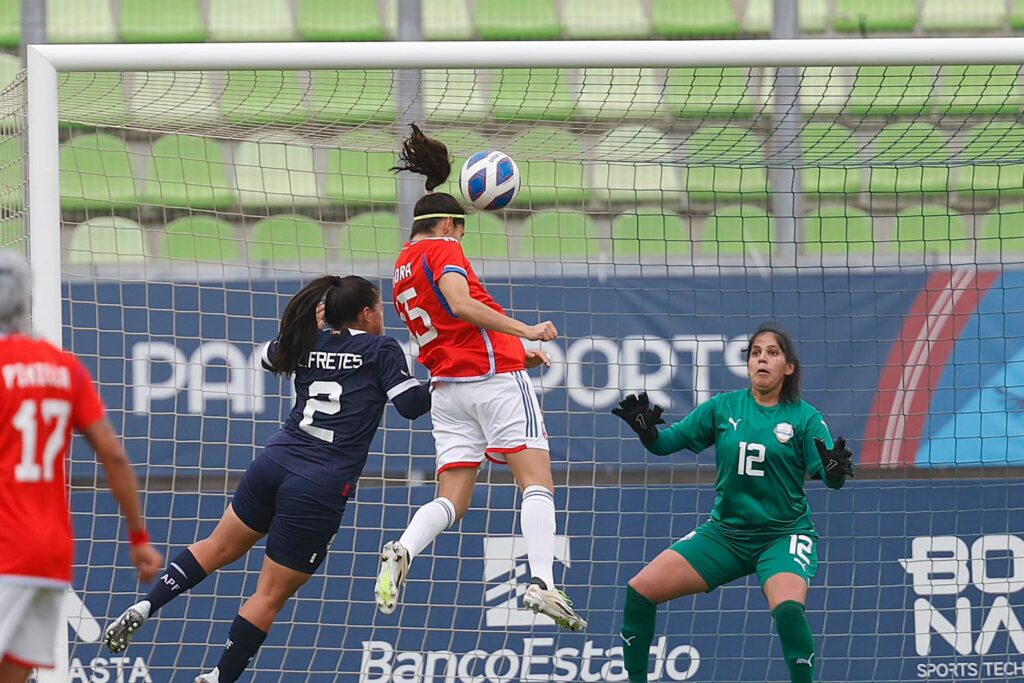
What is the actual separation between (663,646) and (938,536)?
5.18 ft

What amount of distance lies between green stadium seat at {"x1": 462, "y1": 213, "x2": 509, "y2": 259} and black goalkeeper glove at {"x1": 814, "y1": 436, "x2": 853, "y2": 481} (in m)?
3.02

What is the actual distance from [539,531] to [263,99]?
11.9ft

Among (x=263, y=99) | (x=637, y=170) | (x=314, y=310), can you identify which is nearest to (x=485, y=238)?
(x=637, y=170)

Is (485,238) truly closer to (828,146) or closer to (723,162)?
(723,162)

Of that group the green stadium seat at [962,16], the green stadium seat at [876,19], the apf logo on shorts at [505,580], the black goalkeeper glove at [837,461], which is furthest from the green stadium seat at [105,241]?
the green stadium seat at [962,16]

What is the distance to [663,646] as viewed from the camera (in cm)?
730

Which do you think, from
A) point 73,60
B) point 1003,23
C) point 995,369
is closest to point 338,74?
point 73,60

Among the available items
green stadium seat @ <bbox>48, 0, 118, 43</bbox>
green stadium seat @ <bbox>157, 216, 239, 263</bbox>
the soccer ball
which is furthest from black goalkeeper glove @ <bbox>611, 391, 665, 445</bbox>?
green stadium seat @ <bbox>48, 0, 118, 43</bbox>

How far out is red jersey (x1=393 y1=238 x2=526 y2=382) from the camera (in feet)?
17.0

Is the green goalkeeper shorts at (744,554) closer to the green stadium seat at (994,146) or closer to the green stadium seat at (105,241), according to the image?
the green stadium seat at (994,146)

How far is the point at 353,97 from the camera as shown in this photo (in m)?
6.72

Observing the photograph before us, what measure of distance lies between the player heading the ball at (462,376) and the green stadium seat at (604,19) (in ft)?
12.3

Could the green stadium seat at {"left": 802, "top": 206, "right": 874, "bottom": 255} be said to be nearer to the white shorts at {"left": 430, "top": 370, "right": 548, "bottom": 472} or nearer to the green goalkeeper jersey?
the green goalkeeper jersey

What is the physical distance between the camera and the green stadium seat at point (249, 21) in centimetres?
880
